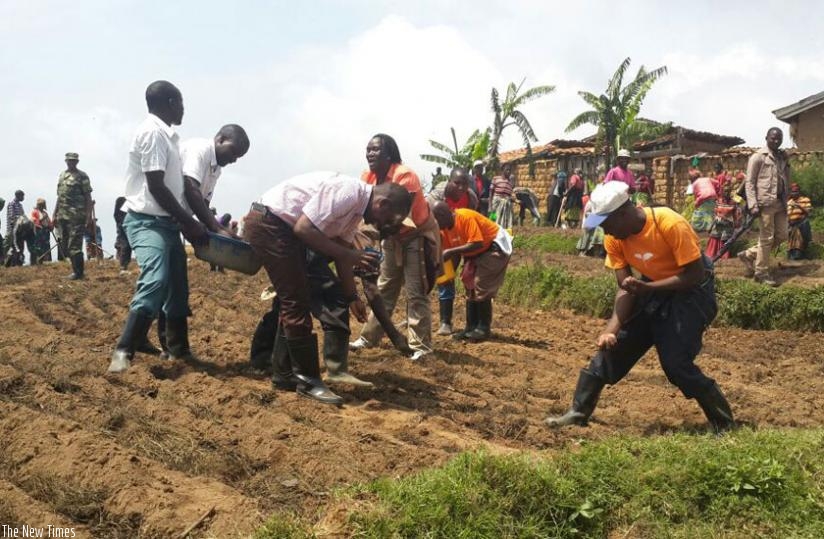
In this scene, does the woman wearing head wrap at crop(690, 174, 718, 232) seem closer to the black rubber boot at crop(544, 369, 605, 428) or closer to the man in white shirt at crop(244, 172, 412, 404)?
the black rubber boot at crop(544, 369, 605, 428)

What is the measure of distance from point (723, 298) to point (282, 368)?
5.84m

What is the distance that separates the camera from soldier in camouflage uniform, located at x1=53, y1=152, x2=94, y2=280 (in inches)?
479

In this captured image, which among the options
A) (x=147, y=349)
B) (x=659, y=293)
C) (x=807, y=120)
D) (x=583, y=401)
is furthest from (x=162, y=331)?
(x=807, y=120)

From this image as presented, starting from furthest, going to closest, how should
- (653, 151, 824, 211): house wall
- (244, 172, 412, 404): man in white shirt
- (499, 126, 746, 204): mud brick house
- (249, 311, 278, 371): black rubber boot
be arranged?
1. (499, 126, 746, 204): mud brick house
2. (653, 151, 824, 211): house wall
3. (249, 311, 278, 371): black rubber boot
4. (244, 172, 412, 404): man in white shirt

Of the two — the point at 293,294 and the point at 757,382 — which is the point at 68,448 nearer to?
the point at 293,294

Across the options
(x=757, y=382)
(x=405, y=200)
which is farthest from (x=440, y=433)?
(x=757, y=382)

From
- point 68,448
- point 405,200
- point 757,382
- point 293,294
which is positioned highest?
point 405,200

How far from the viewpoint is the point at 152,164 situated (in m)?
5.66

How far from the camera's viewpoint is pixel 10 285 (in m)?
11.4

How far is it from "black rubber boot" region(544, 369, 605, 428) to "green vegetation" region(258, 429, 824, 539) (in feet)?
3.52

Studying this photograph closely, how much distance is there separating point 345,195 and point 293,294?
27.7 inches

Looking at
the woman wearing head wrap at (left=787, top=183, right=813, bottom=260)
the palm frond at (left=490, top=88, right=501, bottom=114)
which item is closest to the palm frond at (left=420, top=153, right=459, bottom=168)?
the palm frond at (left=490, top=88, right=501, bottom=114)

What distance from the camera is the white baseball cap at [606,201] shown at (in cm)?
469

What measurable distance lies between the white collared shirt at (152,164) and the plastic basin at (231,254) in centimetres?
39
